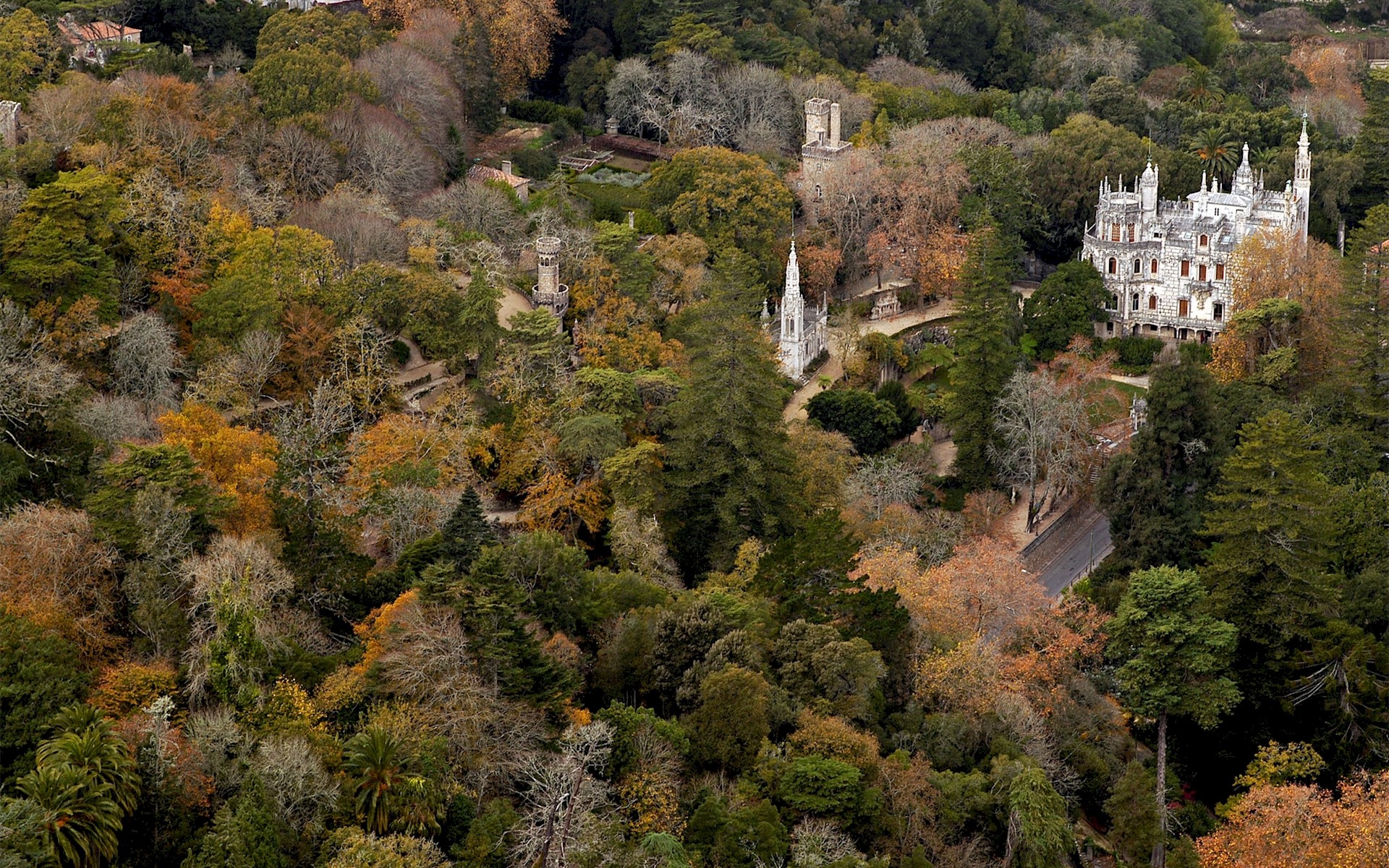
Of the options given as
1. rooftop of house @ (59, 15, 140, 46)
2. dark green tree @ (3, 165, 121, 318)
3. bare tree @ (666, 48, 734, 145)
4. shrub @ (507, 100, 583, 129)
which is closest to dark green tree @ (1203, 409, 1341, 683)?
dark green tree @ (3, 165, 121, 318)

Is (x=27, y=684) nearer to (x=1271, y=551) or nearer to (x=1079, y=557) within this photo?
(x=1271, y=551)

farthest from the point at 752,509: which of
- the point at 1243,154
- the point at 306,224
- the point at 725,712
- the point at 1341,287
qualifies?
the point at 1243,154

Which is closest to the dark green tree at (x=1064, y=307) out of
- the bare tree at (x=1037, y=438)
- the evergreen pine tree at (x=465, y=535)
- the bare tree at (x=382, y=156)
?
the bare tree at (x=1037, y=438)

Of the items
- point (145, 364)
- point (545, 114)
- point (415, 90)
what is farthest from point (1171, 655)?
point (545, 114)

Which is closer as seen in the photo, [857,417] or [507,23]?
[857,417]

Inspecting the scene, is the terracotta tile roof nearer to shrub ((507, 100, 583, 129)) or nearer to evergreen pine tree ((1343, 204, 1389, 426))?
shrub ((507, 100, 583, 129))

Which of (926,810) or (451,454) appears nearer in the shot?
(926,810)

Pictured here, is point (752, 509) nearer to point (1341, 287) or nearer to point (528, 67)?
point (1341, 287)
